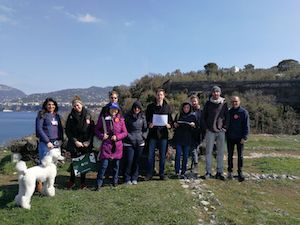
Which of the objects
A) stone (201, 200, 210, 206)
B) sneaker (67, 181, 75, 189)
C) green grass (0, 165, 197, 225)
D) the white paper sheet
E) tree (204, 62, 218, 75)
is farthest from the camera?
tree (204, 62, 218, 75)

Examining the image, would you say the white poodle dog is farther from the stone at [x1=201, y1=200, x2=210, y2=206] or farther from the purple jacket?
the stone at [x1=201, y1=200, x2=210, y2=206]

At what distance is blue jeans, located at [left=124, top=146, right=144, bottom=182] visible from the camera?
858cm

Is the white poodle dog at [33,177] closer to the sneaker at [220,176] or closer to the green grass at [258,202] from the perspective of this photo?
the green grass at [258,202]

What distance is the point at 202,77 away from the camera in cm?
4703

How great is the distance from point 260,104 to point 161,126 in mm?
26990

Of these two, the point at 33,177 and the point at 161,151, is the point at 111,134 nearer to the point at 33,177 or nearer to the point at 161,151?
the point at 161,151

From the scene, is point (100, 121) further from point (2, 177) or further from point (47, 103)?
point (2, 177)

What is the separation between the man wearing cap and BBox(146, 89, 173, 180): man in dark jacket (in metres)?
1.02

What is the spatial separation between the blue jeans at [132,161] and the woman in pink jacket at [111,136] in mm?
378

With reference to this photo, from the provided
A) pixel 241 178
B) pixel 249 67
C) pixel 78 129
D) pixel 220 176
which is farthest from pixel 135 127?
pixel 249 67

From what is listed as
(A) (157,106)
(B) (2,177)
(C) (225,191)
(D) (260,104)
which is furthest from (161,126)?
(D) (260,104)

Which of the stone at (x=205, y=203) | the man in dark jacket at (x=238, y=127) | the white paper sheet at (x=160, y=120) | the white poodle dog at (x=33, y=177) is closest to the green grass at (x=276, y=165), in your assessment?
the man in dark jacket at (x=238, y=127)

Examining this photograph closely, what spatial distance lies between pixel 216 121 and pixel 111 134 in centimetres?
278

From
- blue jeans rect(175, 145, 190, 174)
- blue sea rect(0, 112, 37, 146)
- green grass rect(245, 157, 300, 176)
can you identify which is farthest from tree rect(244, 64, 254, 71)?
blue jeans rect(175, 145, 190, 174)
